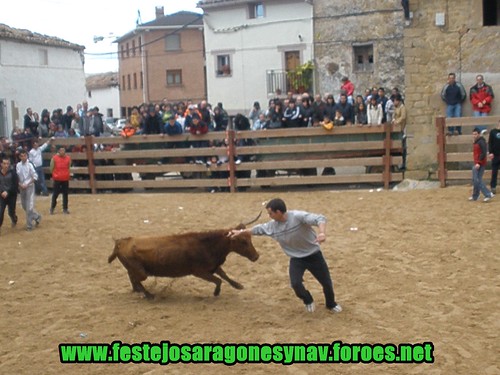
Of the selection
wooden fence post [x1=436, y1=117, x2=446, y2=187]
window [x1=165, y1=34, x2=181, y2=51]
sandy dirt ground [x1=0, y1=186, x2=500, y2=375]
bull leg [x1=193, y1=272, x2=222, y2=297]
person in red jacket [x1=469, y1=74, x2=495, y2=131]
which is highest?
window [x1=165, y1=34, x2=181, y2=51]

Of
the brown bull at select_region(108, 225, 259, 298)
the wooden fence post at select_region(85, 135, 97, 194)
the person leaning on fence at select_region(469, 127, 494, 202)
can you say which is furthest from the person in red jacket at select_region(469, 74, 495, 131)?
the brown bull at select_region(108, 225, 259, 298)

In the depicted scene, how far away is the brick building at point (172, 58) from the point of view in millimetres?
53688

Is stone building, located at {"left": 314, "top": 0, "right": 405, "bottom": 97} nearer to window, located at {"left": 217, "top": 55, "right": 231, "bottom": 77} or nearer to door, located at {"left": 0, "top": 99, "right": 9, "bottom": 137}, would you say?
window, located at {"left": 217, "top": 55, "right": 231, "bottom": 77}

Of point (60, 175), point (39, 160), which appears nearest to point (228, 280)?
point (60, 175)

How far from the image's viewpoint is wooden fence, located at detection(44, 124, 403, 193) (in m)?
18.0

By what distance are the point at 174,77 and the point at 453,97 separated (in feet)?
126

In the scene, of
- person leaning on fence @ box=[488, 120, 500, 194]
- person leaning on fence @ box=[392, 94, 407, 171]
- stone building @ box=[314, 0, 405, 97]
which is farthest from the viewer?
stone building @ box=[314, 0, 405, 97]

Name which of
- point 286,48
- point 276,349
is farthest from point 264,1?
point 276,349

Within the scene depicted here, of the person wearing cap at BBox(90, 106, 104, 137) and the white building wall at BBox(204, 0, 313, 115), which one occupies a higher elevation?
the white building wall at BBox(204, 0, 313, 115)

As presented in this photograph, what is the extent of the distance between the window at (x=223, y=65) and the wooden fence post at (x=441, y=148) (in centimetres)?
2448

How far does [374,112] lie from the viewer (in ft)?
60.7

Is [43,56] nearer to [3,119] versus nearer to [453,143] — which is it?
[3,119]

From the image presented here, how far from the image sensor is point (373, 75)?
3397cm

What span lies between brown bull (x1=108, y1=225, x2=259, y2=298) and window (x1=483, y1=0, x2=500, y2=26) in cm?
1175
